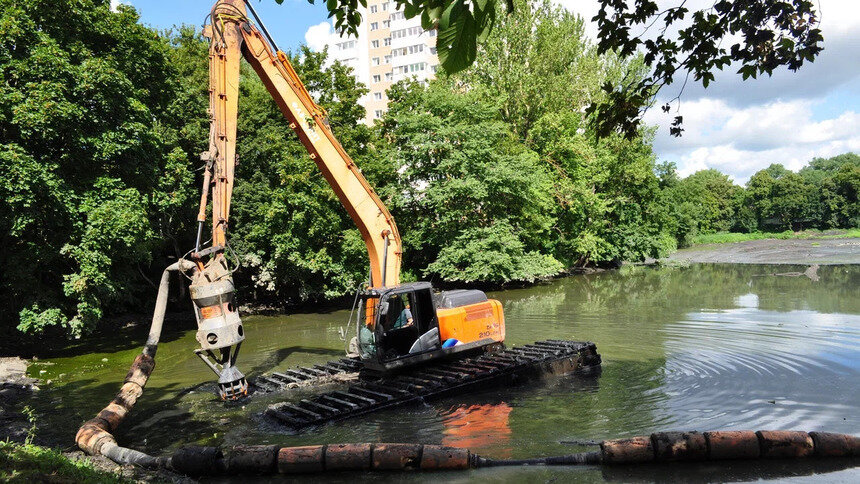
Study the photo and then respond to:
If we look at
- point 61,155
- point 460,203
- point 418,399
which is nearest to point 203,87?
point 61,155

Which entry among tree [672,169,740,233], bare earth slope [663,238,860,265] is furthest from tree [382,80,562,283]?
tree [672,169,740,233]

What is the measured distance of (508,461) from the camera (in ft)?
24.1

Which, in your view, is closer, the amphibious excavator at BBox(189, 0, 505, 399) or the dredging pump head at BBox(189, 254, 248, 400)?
the dredging pump head at BBox(189, 254, 248, 400)

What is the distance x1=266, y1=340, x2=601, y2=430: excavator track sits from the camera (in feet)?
31.7

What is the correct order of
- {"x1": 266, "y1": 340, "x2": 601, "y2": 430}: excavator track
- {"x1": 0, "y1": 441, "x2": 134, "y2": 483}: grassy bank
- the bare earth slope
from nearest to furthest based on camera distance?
{"x1": 0, "y1": 441, "x2": 134, "y2": 483}: grassy bank → {"x1": 266, "y1": 340, "x2": 601, "y2": 430}: excavator track → the bare earth slope

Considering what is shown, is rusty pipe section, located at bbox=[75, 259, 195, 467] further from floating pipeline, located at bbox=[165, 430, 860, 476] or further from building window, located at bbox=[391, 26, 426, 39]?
building window, located at bbox=[391, 26, 426, 39]

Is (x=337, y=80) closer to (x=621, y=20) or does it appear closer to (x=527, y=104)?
(x=527, y=104)

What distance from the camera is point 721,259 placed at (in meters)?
47.3

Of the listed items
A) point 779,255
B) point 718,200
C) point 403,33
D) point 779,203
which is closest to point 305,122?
point 779,255

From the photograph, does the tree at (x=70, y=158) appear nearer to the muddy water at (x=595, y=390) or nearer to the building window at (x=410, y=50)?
the muddy water at (x=595, y=390)

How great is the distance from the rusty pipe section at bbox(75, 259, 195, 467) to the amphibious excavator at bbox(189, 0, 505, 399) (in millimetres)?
973

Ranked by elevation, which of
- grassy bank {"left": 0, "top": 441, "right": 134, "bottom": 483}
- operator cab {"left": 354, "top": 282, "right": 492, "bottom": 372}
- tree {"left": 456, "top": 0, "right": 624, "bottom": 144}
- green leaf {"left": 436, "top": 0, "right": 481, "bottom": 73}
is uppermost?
tree {"left": 456, "top": 0, "right": 624, "bottom": 144}

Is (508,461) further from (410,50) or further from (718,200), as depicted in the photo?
(718,200)

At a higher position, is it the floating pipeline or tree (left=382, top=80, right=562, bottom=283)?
tree (left=382, top=80, right=562, bottom=283)
